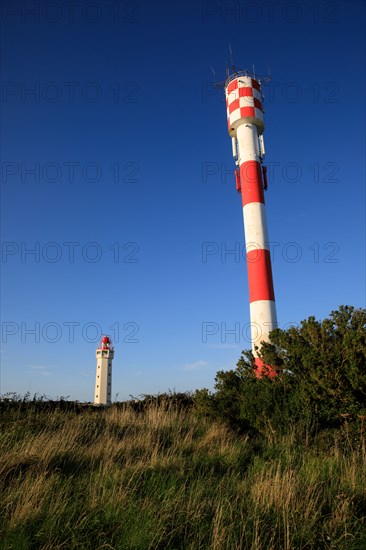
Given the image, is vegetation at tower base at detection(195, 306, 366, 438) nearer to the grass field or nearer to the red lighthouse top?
the grass field

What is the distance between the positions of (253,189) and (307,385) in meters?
12.3

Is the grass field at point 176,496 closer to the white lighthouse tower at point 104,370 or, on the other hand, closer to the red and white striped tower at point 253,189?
the red and white striped tower at point 253,189

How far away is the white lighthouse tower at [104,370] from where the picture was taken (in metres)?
43.7

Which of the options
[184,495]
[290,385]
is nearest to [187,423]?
[290,385]

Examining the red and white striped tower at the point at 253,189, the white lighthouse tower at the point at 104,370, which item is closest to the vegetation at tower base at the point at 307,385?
the red and white striped tower at the point at 253,189

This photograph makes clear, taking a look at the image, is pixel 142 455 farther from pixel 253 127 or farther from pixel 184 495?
pixel 253 127

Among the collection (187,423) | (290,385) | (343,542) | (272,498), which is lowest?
(343,542)

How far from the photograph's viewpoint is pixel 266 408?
9.96 metres

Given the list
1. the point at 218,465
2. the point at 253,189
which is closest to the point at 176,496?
the point at 218,465

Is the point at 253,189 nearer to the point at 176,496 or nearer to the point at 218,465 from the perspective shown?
the point at 218,465

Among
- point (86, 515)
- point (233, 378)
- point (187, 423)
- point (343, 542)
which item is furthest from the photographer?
point (233, 378)

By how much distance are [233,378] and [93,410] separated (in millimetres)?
4596

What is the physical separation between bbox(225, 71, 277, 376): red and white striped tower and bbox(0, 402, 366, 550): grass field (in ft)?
25.8

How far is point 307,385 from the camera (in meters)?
9.38
